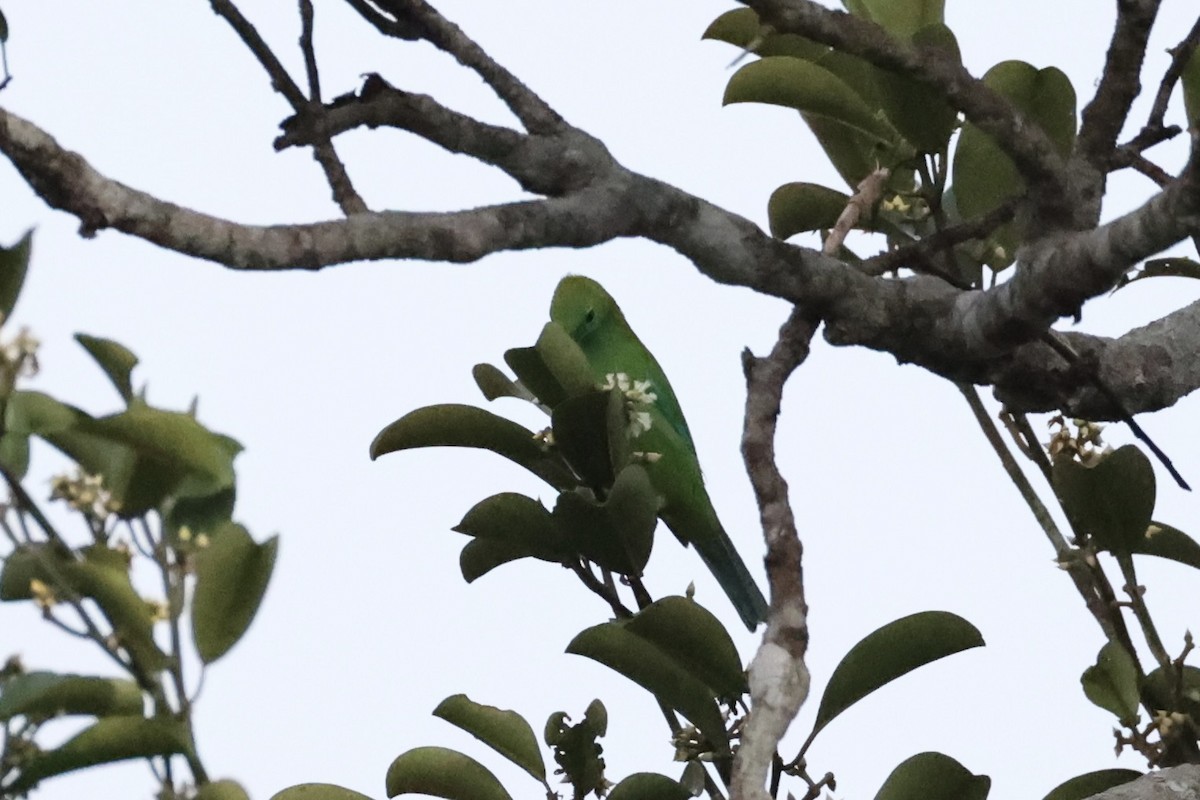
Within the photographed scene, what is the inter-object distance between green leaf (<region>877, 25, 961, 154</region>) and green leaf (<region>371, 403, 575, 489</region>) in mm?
540

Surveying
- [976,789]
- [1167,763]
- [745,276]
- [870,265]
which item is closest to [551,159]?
[745,276]

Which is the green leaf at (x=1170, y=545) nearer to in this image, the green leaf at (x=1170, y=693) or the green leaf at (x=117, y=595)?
the green leaf at (x=1170, y=693)

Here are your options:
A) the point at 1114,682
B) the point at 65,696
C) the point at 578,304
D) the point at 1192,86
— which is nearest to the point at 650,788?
the point at 1114,682

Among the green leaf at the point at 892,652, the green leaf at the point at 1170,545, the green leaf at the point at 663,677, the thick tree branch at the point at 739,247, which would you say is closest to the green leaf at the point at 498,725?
the green leaf at the point at 663,677

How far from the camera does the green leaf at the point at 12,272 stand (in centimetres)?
76

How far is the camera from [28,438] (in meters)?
0.77

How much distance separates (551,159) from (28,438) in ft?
2.06

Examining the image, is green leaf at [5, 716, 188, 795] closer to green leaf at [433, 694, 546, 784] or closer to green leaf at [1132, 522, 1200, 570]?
green leaf at [433, 694, 546, 784]

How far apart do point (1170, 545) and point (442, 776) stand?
82cm

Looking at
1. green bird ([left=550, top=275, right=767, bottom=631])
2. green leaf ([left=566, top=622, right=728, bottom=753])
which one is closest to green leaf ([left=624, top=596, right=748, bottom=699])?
green leaf ([left=566, top=622, right=728, bottom=753])

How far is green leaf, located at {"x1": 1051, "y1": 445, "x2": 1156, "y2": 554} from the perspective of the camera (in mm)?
1397

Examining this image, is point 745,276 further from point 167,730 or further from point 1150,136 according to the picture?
point 167,730

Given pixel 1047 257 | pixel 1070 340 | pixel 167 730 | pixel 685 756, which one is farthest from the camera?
pixel 1070 340

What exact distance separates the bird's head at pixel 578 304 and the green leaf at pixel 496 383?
0.53 meters
